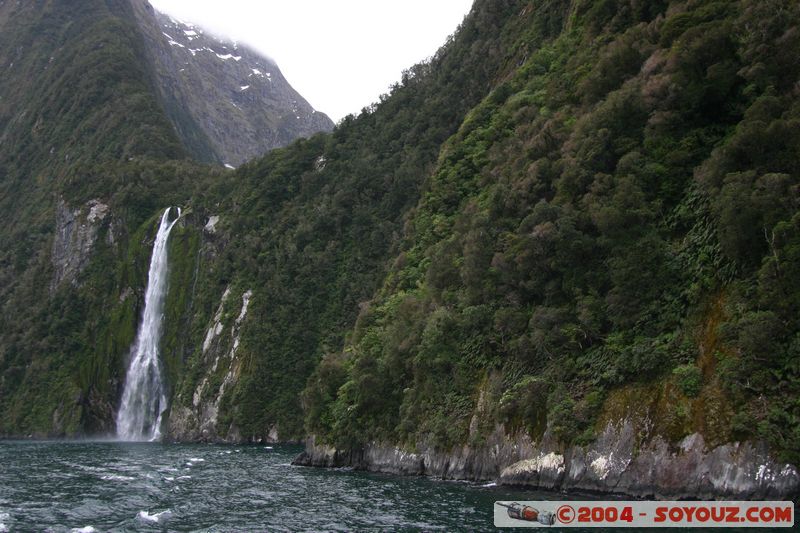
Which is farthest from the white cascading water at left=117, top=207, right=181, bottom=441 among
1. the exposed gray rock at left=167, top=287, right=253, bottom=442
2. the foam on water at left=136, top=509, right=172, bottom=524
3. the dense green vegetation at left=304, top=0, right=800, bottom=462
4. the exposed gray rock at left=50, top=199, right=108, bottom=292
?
the foam on water at left=136, top=509, right=172, bottom=524

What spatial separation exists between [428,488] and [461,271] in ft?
51.3

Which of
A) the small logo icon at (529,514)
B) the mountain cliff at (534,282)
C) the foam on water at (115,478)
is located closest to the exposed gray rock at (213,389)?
the mountain cliff at (534,282)

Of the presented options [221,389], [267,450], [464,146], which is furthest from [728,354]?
[221,389]

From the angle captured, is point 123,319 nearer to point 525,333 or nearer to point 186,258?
point 186,258

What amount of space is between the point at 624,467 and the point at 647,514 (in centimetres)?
427

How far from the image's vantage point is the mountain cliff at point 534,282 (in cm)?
2619

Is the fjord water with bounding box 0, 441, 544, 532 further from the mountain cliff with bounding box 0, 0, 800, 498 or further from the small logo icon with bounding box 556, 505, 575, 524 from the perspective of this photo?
the mountain cliff with bounding box 0, 0, 800, 498

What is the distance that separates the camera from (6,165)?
533 feet

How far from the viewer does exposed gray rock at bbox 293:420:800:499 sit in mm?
22797

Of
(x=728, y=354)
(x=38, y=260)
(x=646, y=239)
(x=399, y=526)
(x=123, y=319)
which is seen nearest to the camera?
(x=399, y=526)

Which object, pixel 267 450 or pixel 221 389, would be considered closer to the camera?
pixel 267 450

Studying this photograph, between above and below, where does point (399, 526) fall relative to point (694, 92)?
below

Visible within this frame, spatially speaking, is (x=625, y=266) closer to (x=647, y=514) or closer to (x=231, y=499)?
(x=647, y=514)

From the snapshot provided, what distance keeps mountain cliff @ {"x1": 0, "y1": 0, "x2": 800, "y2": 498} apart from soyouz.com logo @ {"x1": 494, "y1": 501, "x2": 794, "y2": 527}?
1169 mm
